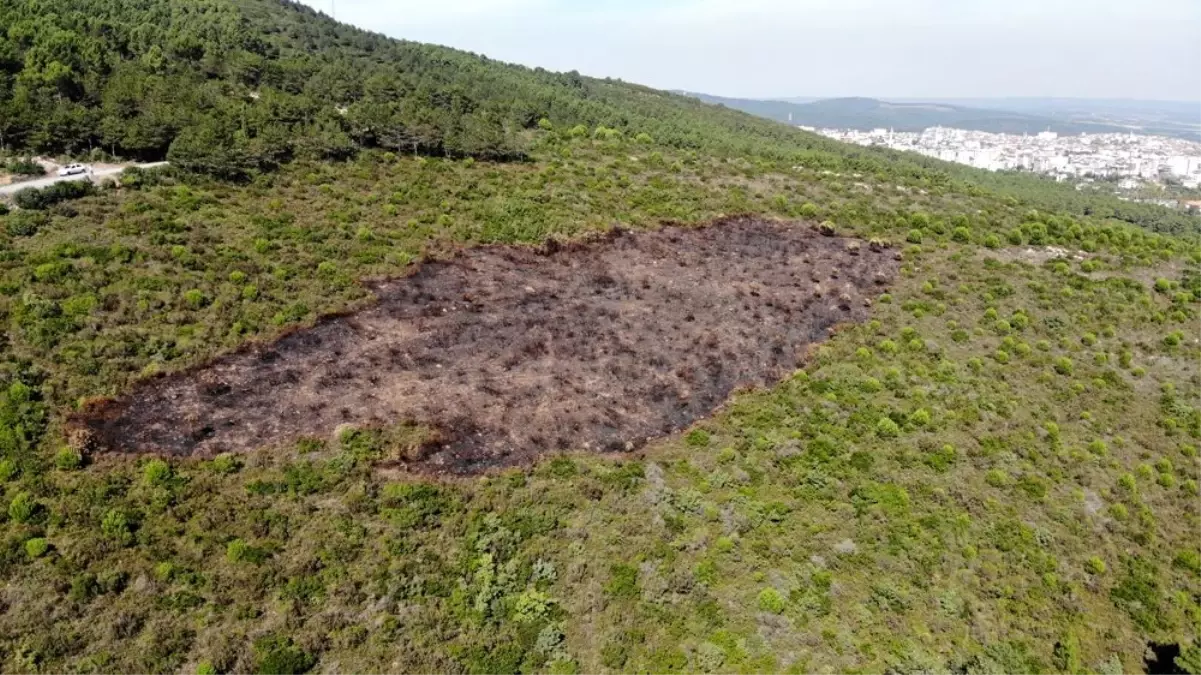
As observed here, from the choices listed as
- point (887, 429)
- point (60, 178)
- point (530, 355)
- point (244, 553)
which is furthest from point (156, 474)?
point (60, 178)

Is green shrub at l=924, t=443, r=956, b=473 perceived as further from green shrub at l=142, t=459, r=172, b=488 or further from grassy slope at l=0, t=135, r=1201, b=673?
green shrub at l=142, t=459, r=172, b=488

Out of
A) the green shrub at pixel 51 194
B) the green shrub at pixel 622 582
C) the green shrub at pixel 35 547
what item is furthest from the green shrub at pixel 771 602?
the green shrub at pixel 51 194

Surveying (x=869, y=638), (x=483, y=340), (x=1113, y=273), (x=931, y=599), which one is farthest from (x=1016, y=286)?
(x=483, y=340)

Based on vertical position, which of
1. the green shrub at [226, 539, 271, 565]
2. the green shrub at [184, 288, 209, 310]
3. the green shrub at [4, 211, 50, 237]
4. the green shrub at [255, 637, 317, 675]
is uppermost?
the green shrub at [4, 211, 50, 237]

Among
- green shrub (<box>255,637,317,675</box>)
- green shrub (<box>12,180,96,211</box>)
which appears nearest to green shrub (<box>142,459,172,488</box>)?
green shrub (<box>255,637,317,675</box>)

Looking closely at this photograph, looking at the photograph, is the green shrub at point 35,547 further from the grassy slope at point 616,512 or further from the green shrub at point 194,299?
the green shrub at point 194,299

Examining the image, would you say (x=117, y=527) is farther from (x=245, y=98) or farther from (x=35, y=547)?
(x=245, y=98)
